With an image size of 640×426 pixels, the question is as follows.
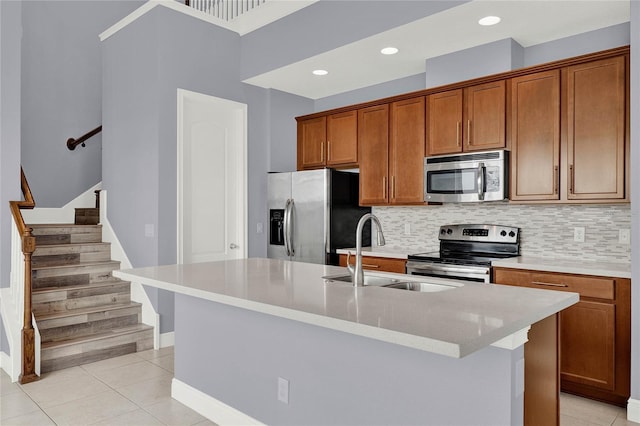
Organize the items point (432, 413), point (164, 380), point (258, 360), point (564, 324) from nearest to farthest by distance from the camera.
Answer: point (432, 413)
point (258, 360)
point (564, 324)
point (164, 380)

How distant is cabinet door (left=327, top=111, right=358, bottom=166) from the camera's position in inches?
189

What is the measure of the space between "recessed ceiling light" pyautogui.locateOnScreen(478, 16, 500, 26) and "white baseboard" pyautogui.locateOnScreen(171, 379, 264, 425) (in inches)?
124

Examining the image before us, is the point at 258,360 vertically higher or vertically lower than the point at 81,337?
higher

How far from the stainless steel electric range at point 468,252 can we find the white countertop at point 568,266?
17 cm

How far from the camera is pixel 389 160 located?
4.48 m

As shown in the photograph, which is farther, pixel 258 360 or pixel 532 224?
pixel 532 224

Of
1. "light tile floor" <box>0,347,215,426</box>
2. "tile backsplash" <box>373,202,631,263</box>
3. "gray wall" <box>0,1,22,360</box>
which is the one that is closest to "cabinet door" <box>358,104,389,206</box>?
"tile backsplash" <box>373,202,631,263</box>

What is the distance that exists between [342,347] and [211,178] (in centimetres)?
318

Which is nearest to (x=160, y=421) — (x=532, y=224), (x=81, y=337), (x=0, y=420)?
(x=0, y=420)

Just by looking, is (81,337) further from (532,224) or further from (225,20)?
(532,224)

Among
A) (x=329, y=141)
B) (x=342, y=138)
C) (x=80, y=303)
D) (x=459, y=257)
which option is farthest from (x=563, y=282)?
(x=80, y=303)

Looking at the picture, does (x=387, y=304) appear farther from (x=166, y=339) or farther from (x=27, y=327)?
(x=166, y=339)

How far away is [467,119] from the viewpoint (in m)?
3.88

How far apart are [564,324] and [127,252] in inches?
158
